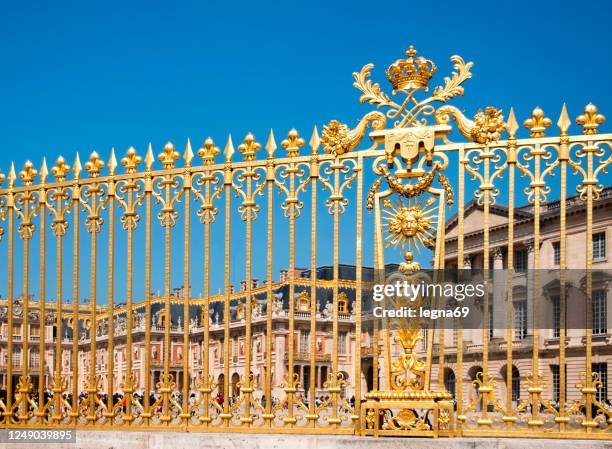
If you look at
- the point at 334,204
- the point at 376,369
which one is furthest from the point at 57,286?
the point at 376,369

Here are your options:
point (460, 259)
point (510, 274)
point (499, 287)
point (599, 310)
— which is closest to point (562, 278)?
point (510, 274)

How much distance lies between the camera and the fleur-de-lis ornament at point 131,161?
32.1ft

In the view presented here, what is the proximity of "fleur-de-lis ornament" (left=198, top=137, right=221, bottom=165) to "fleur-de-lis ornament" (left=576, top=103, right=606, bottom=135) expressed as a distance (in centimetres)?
348

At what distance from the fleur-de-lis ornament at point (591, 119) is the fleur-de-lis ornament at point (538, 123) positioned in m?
0.30

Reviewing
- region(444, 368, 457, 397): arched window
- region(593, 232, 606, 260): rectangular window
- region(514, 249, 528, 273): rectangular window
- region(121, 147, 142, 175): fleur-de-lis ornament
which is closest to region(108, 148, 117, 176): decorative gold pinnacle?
region(121, 147, 142, 175): fleur-de-lis ornament

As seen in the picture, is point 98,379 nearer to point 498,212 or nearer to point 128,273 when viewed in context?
point 128,273

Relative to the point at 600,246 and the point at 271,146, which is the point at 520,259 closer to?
the point at 600,246

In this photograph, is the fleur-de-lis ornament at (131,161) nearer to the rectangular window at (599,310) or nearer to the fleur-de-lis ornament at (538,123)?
the fleur-de-lis ornament at (538,123)

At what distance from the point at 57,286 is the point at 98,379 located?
1.11 metres

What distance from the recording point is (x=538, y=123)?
8.19 meters

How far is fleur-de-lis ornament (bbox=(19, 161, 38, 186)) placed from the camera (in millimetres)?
10594

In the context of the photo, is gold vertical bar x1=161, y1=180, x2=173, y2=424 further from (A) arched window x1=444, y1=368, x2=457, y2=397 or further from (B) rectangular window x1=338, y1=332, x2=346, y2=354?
(A) arched window x1=444, y1=368, x2=457, y2=397

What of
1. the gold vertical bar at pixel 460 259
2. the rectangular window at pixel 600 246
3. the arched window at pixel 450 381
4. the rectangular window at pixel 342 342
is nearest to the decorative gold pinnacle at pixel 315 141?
the gold vertical bar at pixel 460 259

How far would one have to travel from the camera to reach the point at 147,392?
9.12 metres
